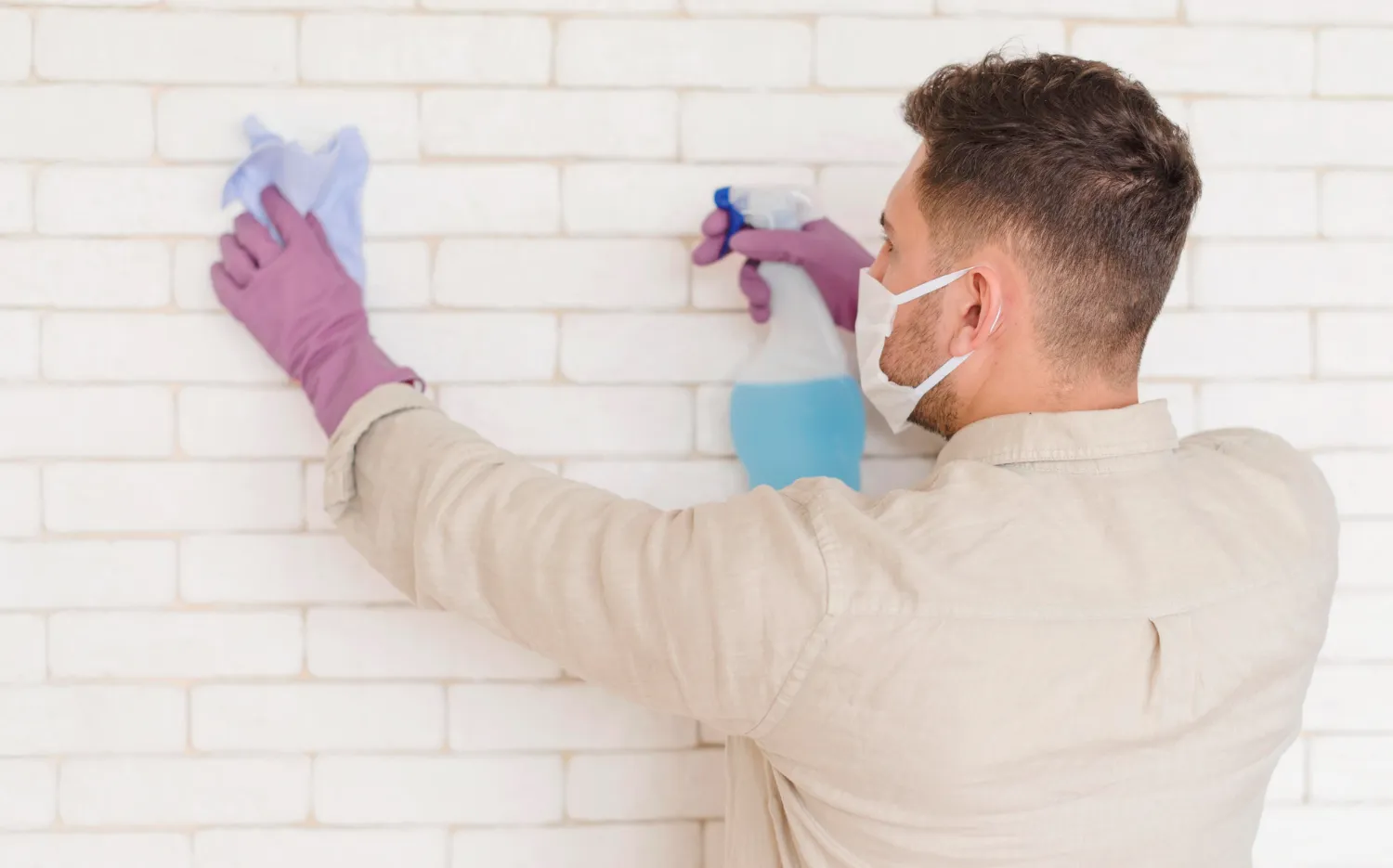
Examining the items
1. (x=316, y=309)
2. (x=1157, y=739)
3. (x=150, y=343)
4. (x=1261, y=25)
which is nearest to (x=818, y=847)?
(x=1157, y=739)

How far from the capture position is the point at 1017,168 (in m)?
1.05

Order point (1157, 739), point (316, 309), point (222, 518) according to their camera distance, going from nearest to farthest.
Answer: point (1157, 739), point (316, 309), point (222, 518)

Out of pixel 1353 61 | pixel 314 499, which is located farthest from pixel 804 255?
pixel 1353 61

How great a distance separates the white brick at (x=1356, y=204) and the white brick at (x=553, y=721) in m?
1.14

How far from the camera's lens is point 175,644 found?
136 cm

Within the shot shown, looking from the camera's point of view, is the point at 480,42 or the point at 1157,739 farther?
the point at 480,42

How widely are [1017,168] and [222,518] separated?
1.07 metres

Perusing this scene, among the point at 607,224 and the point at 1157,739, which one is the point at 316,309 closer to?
the point at 607,224

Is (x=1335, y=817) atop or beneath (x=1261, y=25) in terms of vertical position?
beneath

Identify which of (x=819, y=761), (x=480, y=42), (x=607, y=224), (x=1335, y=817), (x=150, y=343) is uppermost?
(x=480, y=42)

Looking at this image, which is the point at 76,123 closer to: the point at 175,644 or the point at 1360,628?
the point at 175,644

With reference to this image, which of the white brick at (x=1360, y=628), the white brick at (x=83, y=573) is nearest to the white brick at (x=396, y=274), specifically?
the white brick at (x=83, y=573)

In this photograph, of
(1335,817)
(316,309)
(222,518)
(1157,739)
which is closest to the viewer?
(1157,739)

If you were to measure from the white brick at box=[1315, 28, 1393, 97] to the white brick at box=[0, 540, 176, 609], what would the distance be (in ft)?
5.57
